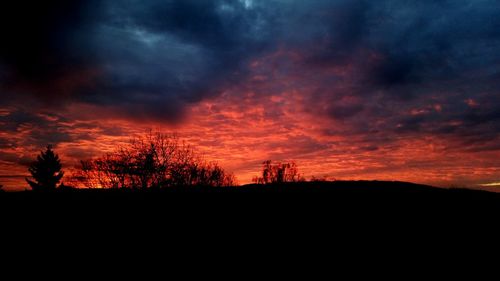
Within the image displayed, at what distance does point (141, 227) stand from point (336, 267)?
4.28 m

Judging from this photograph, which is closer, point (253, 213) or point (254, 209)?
point (253, 213)

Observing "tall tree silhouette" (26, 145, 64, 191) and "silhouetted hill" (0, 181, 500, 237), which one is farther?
"tall tree silhouette" (26, 145, 64, 191)

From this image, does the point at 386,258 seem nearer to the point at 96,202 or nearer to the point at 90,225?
the point at 90,225

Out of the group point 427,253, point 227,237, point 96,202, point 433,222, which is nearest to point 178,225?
point 227,237

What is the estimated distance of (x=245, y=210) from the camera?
734 centimetres

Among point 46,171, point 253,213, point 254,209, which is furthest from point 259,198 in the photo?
point 46,171

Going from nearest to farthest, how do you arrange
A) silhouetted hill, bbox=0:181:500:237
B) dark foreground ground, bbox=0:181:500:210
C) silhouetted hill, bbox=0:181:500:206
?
silhouetted hill, bbox=0:181:500:237, dark foreground ground, bbox=0:181:500:210, silhouetted hill, bbox=0:181:500:206

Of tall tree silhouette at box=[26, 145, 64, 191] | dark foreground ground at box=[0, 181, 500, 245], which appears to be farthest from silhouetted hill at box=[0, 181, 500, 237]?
tall tree silhouette at box=[26, 145, 64, 191]

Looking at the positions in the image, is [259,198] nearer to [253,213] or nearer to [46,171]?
[253,213]

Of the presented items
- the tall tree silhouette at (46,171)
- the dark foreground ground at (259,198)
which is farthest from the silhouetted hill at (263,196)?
the tall tree silhouette at (46,171)

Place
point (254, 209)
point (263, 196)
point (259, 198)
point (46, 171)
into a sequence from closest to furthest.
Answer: point (254, 209) < point (259, 198) < point (263, 196) < point (46, 171)

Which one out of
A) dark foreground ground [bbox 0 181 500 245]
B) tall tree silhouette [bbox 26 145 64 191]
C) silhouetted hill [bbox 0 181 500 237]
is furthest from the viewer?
tall tree silhouette [bbox 26 145 64 191]

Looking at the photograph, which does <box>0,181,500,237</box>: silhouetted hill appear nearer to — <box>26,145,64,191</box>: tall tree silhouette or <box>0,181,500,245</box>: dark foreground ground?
<box>0,181,500,245</box>: dark foreground ground

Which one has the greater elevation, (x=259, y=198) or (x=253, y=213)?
(x=259, y=198)
